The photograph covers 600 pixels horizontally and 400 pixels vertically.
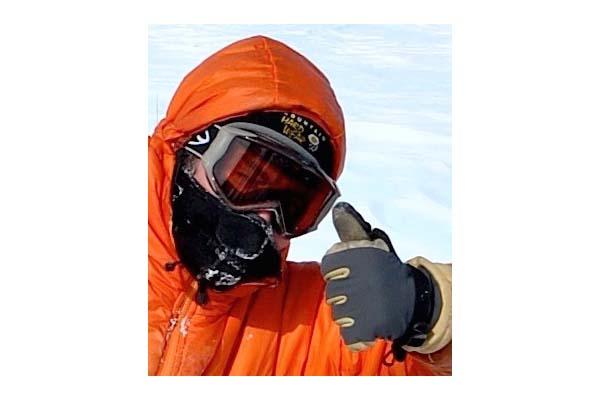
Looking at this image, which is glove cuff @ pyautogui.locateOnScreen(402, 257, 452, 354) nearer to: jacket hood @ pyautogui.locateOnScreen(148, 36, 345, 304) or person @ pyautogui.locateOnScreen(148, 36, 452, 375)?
person @ pyautogui.locateOnScreen(148, 36, 452, 375)

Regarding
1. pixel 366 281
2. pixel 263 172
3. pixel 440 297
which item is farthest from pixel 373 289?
pixel 263 172

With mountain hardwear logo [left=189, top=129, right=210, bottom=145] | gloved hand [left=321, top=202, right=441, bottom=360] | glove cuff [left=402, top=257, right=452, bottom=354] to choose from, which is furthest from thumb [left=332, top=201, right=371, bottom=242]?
mountain hardwear logo [left=189, top=129, right=210, bottom=145]

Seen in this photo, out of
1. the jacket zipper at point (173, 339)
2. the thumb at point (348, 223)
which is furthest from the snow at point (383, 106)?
the jacket zipper at point (173, 339)

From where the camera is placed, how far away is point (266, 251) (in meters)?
2.16

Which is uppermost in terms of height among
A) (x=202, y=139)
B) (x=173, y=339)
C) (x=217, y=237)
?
(x=202, y=139)

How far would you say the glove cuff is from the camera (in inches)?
86.6

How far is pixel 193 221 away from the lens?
7.08 feet

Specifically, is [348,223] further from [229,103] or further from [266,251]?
[229,103]

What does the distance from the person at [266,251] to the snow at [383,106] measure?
0.08ft

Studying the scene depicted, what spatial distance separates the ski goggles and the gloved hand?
0.07 m

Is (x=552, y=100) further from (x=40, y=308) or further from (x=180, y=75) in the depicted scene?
(x=40, y=308)

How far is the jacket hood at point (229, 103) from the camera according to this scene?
212cm

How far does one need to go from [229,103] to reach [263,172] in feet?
0.46

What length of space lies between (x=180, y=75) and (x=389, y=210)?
46 cm
